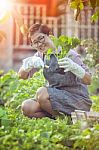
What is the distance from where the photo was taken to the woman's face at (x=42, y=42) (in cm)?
469

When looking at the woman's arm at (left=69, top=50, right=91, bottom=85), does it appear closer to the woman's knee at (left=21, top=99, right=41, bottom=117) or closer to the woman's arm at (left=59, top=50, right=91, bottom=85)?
the woman's arm at (left=59, top=50, right=91, bottom=85)

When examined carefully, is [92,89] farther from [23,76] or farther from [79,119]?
[79,119]

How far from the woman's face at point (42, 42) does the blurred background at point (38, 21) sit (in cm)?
633

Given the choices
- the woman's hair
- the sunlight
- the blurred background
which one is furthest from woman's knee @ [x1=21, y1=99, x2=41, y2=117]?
the blurred background

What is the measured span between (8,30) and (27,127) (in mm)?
7989

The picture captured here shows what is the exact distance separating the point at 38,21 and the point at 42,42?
7.65 metres

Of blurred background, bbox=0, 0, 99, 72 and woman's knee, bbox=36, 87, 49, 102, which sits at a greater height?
woman's knee, bbox=36, 87, 49, 102

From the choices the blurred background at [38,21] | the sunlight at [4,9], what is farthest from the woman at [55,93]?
the blurred background at [38,21]

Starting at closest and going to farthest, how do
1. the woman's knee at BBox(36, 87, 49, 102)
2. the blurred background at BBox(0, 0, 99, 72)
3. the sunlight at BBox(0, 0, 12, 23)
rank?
the sunlight at BBox(0, 0, 12, 23) < the woman's knee at BBox(36, 87, 49, 102) < the blurred background at BBox(0, 0, 99, 72)

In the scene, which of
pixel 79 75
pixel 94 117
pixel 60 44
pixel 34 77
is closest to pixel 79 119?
pixel 94 117

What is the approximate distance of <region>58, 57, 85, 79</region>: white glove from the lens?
14.1ft

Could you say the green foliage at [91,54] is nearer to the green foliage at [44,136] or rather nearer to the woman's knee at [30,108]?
the woman's knee at [30,108]

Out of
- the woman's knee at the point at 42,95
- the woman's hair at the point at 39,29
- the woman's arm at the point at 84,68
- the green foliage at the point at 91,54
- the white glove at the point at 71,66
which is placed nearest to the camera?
the white glove at the point at 71,66

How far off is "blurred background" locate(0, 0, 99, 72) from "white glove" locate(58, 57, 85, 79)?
22.1ft
